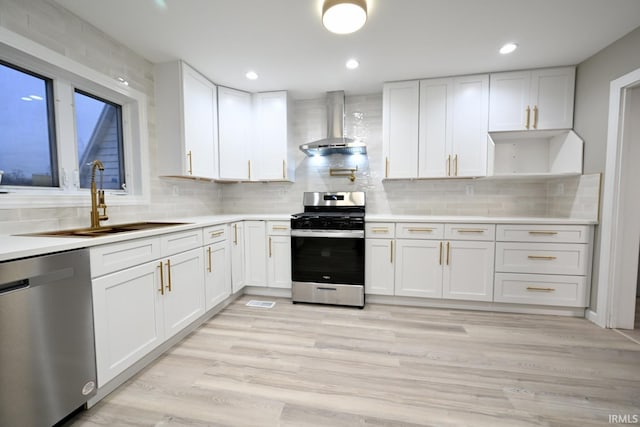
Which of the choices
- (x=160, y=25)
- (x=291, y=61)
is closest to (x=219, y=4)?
(x=160, y=25)

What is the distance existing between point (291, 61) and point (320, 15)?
680 mm

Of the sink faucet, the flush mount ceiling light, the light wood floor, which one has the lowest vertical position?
the light wood floor

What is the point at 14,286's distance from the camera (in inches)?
42.1

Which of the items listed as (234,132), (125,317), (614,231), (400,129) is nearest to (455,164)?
(400,129)

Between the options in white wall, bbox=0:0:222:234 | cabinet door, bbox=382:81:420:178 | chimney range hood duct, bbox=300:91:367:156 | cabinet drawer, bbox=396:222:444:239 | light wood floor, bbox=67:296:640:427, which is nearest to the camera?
light wood floor, bbox=67:296:640:427

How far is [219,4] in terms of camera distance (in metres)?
1.74

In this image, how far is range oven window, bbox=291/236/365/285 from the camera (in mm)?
2719

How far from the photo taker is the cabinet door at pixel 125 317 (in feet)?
4.63

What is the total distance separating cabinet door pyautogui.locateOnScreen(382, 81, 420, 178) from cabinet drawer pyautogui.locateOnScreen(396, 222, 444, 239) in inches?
24.1

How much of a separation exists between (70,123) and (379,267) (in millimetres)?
2860

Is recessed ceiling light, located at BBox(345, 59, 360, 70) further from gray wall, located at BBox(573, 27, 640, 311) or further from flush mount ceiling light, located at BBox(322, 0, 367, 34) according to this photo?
gray wall, located at BBox(573, 27, 640, 311)

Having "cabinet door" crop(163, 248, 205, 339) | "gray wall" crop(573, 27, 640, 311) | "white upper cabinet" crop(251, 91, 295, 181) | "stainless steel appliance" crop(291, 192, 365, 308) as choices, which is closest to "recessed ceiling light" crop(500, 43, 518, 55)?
"gray wall" crop(573, 27, 640, 311)

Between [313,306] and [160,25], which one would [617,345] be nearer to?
[313,306]

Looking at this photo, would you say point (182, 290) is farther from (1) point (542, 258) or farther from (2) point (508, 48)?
(2) point (508, 48)
